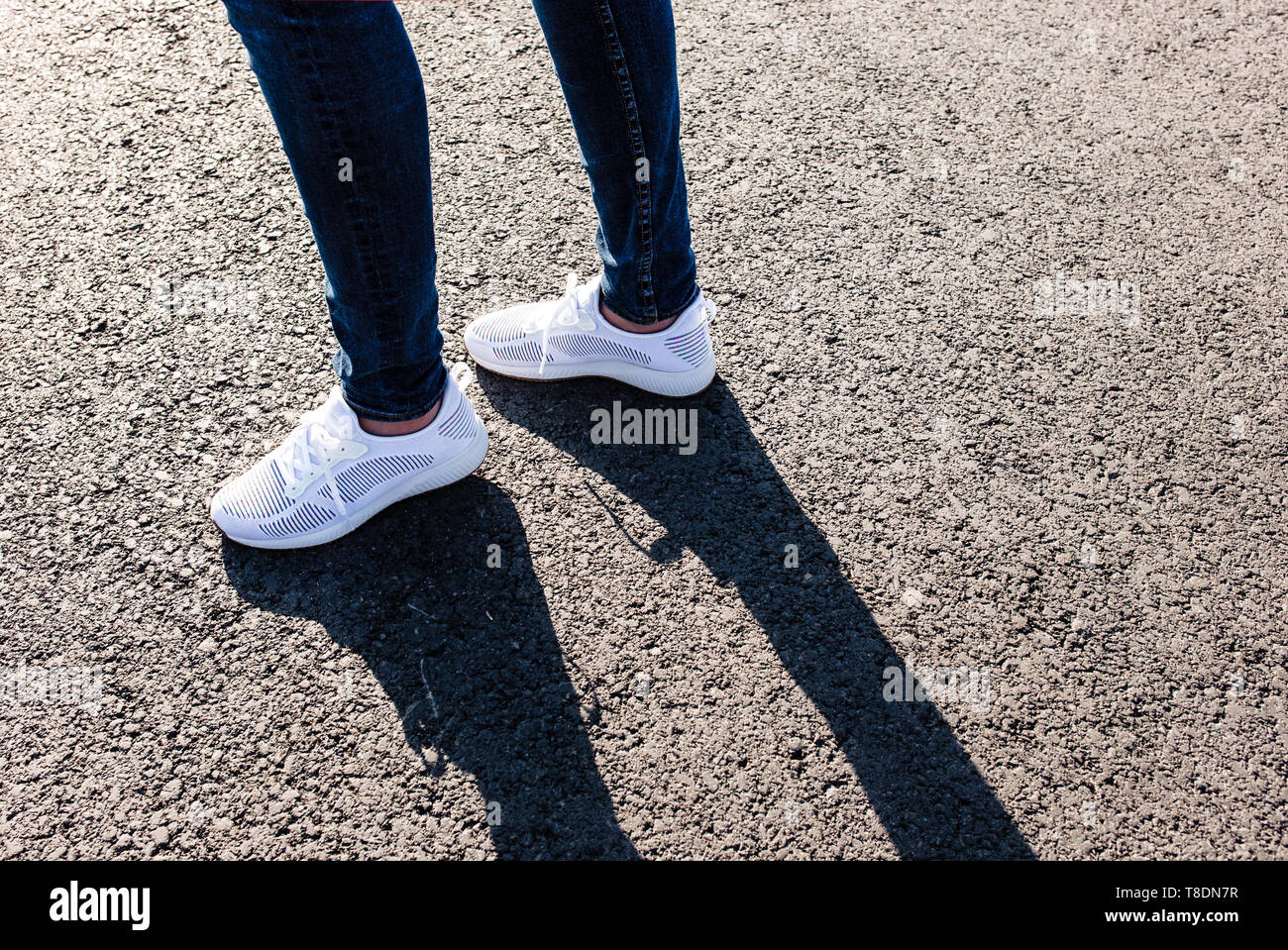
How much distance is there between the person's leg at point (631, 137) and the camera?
1.89m

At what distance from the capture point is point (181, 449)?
2.43 meters

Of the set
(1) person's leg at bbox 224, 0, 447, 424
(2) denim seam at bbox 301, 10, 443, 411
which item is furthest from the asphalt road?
(2) denim seam at bbox 301, 10, 443, 411

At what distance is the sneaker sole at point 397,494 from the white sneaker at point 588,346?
0.32 meters

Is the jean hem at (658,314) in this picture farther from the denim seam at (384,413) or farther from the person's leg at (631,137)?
the denim seam at (384,413)

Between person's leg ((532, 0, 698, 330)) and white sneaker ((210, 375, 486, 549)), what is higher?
person's leg ((532, 0, 698, 330))

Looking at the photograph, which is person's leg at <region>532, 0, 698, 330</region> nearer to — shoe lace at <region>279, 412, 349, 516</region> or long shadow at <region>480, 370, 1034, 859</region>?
long shadow at <region>480, 370, 1034, 859</region>

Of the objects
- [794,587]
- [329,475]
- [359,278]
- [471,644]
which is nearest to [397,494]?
[329,475]

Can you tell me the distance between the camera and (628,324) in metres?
2.43

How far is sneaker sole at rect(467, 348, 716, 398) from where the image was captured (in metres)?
2.47

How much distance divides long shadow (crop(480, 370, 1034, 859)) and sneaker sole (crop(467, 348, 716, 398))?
3 centimetres

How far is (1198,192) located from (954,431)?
1385 mm

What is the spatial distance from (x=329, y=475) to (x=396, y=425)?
197mm

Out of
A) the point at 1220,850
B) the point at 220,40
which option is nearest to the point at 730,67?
the point at 220,40
